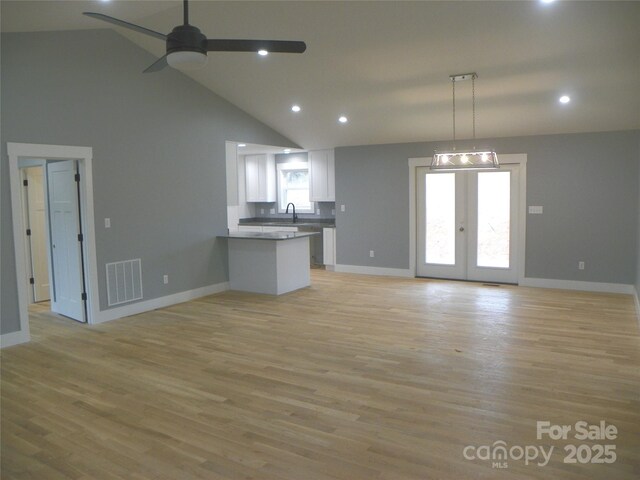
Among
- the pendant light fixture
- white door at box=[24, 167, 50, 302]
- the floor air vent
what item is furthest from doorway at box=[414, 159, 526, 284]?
white door at box=[24, 167, 50, 302]

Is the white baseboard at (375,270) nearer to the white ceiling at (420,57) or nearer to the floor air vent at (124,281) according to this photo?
the white ceiling at (420,57)

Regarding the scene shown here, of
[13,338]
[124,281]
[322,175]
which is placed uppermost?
[322,175]

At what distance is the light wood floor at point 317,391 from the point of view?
261 cm

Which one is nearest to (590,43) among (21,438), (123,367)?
(123,367)

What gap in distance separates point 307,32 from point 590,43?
2779mm

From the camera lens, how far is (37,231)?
6625 mm

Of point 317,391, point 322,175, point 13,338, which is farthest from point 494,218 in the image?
point 13,338

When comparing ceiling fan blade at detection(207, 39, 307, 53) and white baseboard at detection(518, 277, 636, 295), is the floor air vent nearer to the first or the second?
ceiling fan blade at detection(207, 39, 307, 53)

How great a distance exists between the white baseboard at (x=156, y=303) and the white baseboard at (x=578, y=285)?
475cm

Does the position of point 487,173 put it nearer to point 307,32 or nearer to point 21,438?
point 307,32

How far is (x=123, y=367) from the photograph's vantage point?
4.11m

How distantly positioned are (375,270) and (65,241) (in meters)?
5.06

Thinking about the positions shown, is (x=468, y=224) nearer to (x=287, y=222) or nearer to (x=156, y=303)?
(x=287, y=222)

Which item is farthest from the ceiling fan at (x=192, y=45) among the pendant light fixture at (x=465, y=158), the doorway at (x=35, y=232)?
the doorway at (x=35, y=232)
